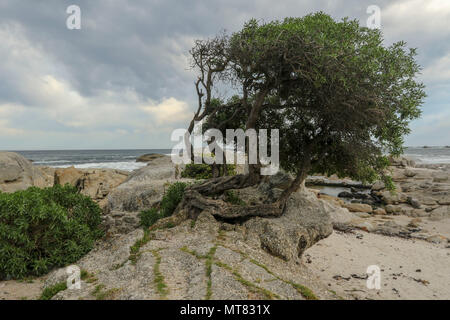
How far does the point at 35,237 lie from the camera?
7.14m

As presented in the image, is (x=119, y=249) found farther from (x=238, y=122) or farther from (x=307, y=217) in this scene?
(x=238, y=122)

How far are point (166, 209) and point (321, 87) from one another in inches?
285

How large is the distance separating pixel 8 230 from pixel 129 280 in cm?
381

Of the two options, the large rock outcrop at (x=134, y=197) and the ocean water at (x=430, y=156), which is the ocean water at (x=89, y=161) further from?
the ocean water at (x=430, y=156)

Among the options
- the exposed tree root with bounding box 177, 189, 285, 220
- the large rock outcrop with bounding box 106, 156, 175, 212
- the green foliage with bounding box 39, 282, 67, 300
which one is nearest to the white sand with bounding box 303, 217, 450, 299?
the exposed tree root with bounding box 177, 189, 285, 220

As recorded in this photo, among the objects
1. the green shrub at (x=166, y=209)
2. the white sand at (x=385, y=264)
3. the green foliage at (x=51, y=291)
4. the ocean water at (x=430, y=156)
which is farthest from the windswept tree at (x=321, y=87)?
the ocean water at (x=430, y=156)

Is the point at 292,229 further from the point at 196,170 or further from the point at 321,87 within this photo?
the point at 196,170

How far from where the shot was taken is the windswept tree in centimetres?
729

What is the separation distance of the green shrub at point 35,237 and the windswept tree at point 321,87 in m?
3.80

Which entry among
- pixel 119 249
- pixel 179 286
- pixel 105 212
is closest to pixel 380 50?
pixel 179 286

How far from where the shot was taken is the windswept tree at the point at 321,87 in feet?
23.9

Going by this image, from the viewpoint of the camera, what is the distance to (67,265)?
723 centimetres

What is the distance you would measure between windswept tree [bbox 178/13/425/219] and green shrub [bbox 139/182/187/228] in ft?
3.07

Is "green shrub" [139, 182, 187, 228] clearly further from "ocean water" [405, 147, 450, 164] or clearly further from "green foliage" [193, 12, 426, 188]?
"ocean water" [405, 147, 450, 164]
